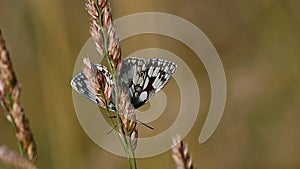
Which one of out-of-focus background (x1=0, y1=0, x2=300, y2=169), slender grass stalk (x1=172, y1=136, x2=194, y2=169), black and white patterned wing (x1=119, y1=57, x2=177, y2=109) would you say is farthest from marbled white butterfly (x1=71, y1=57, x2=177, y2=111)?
out-of-focus background (x1=0, y1=0, x2=300, y2=169)

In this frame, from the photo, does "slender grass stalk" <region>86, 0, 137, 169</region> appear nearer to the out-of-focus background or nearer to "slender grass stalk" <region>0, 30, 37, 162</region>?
"slender grass stalk" <region>0, 30, 37, 162</region>

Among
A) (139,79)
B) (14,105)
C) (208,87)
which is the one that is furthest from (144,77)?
(208,87)

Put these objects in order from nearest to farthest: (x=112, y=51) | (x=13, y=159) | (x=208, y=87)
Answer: (x=13, y=159) → (x=112, y=51) → (x=208, y=87)

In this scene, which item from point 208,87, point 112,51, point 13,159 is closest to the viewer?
point 13,159

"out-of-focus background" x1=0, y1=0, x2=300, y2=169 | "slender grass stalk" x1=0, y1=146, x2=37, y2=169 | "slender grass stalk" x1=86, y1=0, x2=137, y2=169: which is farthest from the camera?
"out-of-focus background" x1=0, y1=0, x2=300, y2=169

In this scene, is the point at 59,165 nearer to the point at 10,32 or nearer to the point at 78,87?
the point at 10,32

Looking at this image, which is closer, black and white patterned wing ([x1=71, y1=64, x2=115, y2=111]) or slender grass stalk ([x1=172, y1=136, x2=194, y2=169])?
slender grass stalk ([x1=172, y1=136, x2=194, y2=169])

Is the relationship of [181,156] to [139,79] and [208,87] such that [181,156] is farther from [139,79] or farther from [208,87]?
[208,87]

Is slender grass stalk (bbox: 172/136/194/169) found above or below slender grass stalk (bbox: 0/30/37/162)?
below
